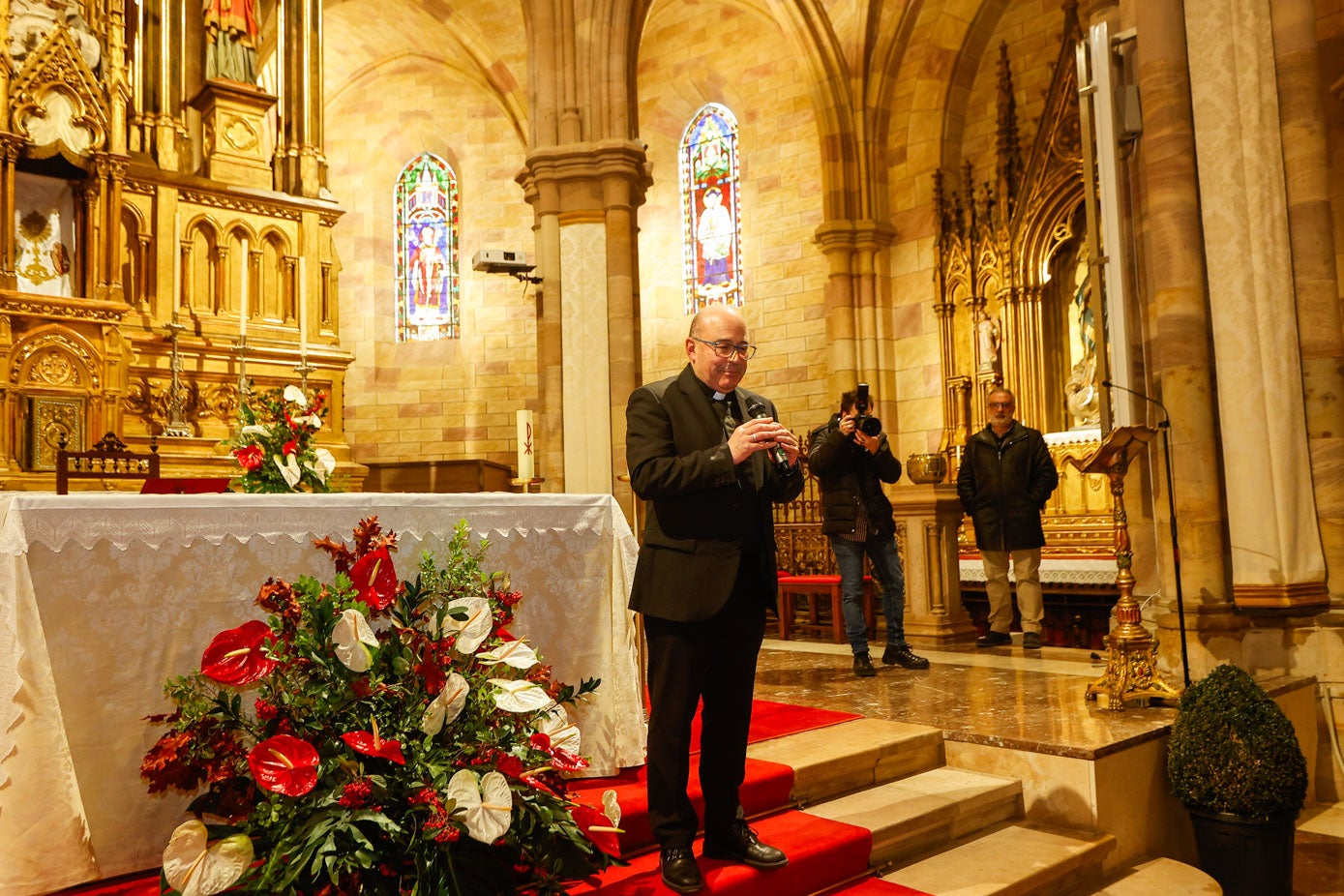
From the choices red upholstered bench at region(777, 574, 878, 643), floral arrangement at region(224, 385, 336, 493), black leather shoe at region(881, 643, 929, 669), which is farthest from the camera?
red upholstered bench at region(777, 574, 878, 643)

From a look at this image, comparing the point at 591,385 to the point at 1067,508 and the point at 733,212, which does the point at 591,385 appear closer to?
the point at 1067,508

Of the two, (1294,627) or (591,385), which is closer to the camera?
(1294,627)

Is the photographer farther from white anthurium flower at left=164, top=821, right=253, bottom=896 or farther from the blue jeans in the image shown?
white anthurium flower at left=164, top=821, right=253, bottom=896

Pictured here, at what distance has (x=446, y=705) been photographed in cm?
235

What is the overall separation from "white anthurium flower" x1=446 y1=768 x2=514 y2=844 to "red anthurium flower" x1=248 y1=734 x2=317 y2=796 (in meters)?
0.29

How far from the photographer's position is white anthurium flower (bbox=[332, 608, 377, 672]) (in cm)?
230

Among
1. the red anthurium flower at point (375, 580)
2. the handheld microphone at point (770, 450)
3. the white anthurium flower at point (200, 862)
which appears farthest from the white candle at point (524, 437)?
the white anthurium flower at point (200, 862)

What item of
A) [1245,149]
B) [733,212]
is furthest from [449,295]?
[1245,149]

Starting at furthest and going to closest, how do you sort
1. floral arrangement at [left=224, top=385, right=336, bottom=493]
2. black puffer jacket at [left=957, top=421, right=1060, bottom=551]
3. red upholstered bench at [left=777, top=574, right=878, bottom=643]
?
red upholstered bench at [left=777, top=574, right=878, bottom=643] < black puffer jacket at [left=957, top=421, right=1060, bottom=551] < floral arrangement at [left=224, top=385, right=336, bottom=493]

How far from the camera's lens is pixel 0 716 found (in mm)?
2484

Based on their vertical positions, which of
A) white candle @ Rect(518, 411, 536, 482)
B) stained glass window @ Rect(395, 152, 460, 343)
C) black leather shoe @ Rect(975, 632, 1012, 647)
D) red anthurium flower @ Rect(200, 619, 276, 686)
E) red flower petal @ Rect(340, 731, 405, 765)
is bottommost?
black leather shoe @ Rect(975, 632, 1012, 647)

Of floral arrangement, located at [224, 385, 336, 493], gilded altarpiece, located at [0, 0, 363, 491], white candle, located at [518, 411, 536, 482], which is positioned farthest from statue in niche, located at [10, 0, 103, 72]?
floral arrangement, located at [224, 385, 336, 493]

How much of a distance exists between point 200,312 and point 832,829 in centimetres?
865

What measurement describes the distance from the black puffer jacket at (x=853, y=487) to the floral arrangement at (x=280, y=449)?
9.73 ft
